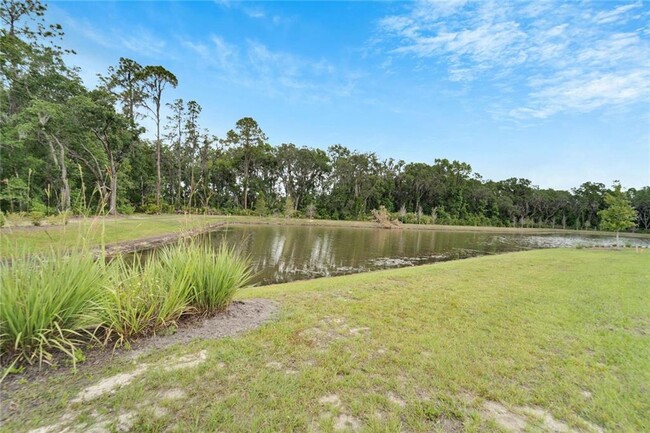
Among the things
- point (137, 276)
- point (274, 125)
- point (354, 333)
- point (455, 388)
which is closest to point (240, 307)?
point (137, 276)

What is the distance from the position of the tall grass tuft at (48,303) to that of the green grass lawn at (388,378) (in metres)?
0.41

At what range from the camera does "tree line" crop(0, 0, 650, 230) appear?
17984 mm

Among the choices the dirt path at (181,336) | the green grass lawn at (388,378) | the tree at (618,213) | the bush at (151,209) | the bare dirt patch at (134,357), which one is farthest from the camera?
the bush at (151,209)

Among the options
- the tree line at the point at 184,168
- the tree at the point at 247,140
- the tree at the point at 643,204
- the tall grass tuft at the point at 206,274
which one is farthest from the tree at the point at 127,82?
the tree at the point at 643,204

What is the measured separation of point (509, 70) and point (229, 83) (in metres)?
17.0

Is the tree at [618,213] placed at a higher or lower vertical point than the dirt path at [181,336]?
higher

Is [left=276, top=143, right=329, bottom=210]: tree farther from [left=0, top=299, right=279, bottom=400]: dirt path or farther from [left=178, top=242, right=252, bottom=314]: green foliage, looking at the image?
[left=178, top=242, right=252, bottom=314]: green foliage

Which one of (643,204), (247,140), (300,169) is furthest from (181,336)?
(643,204)

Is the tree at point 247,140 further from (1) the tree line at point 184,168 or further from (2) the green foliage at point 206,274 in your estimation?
(2) the green foliage at point 206,274

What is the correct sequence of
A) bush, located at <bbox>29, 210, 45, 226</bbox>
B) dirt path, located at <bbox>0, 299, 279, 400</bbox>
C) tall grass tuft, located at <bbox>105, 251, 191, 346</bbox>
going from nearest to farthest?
dirt path, located at <bbox>0, 299, 279, 400</bbox> < tall grass tuft, located at <bbox>105, 251, 191, 346</bbox> < bush, located at <bbox>29, 210, 45, 226</bbox>

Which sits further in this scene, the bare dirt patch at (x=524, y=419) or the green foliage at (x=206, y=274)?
the green foliage at (x=206, y=274)

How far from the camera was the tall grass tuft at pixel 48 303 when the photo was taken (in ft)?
7.54

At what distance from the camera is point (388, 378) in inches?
97.4

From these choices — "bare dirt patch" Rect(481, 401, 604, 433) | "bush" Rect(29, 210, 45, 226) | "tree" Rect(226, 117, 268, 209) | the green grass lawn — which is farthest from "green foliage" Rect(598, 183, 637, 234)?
"tree" Rect(226, 117, 268, 209)
